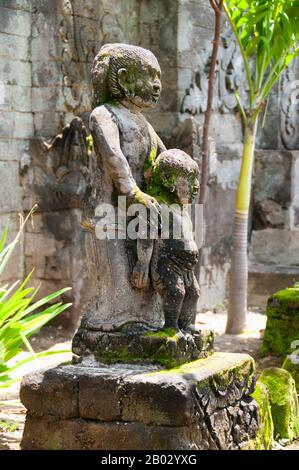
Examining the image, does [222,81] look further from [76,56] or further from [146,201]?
[146,201]

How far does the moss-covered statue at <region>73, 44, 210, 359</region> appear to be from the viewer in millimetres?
5285

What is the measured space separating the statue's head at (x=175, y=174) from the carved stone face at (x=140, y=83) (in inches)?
12.7

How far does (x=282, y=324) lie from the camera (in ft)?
27.5

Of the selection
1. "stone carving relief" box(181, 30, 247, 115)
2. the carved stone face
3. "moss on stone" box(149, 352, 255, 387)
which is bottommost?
"moss on stone" box(149, 352, 255, 387)

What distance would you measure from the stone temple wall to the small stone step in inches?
54.6

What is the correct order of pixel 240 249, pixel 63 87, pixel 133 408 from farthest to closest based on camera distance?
pixel 240 249 → pixel 63 87 → pixel 133 408

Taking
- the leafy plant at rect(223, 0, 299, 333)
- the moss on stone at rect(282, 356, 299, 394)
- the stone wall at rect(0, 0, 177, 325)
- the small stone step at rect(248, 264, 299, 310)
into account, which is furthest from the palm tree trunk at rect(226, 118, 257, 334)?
the moss on stone at rect(282, 356, 299, 394)

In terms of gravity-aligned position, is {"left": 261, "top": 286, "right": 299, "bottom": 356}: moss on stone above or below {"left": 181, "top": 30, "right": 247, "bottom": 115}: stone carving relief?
below

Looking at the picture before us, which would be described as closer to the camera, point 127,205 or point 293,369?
point 127,205

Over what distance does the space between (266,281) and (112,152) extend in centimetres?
643

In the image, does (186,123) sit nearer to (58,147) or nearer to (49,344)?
(58,147)
